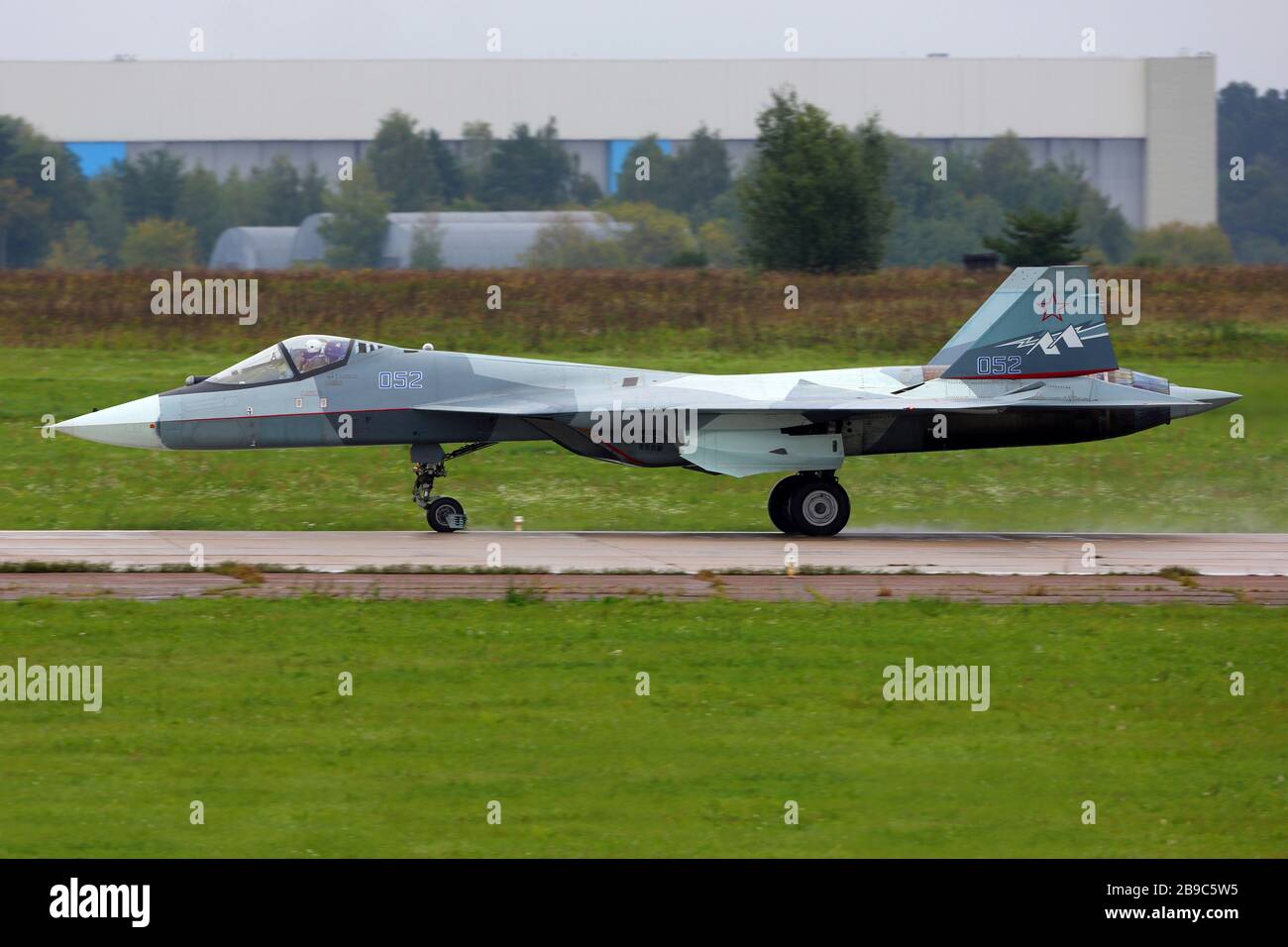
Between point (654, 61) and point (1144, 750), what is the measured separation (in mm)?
84878

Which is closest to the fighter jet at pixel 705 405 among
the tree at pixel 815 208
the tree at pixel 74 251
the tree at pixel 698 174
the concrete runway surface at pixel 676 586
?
the concrete runway surface at pixel 676 586

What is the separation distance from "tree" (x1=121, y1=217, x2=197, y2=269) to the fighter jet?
50540 mm

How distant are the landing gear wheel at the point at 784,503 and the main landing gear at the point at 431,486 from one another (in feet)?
13.3

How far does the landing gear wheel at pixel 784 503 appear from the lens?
2177cm

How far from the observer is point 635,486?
26.4 m

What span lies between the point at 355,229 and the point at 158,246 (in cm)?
956

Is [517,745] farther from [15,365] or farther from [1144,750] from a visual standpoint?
[15,365]

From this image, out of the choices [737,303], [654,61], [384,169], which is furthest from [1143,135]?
[737,303]

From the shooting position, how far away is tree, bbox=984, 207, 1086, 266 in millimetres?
42625

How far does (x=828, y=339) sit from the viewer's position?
3684cm

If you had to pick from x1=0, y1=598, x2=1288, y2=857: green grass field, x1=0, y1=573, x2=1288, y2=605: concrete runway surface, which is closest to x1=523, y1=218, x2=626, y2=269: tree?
x1=0, y1=573, x2=1288, y2=605: concrete runway surface

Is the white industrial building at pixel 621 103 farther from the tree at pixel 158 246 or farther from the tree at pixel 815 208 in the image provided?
the tree at pixel 815 208

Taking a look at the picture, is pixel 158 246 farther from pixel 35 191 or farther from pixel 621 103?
pixel 621 103

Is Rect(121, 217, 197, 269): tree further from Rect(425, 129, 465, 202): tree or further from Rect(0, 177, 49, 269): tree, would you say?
Rect(425, 129, 465, 202): tree
